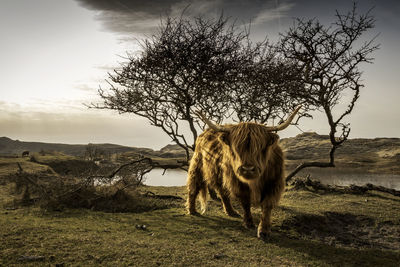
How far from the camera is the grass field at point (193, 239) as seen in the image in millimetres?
3426

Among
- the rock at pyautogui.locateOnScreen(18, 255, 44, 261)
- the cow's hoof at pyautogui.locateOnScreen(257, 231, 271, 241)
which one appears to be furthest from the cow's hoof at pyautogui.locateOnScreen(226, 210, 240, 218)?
the rock at pyautogui.locateOnScreen(18, 255, 44, 261)

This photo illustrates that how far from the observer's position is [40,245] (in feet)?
11.9

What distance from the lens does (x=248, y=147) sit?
422 cm

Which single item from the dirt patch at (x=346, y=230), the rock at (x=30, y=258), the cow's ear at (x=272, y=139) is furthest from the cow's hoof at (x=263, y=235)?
the rock at (x=30, y=258)

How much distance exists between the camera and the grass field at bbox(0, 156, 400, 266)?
11.2 feet

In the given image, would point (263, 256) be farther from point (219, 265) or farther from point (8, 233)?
point (8, 233)

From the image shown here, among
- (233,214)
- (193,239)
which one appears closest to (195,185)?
(233,214)

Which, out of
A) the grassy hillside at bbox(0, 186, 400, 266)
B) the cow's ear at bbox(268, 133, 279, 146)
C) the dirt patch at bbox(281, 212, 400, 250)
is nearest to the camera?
the grassy hillside at bbox(0, 186, 400, 266)

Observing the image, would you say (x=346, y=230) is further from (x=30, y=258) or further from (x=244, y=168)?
(x=30, y=258)

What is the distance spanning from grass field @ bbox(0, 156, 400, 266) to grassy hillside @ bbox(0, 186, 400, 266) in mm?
11

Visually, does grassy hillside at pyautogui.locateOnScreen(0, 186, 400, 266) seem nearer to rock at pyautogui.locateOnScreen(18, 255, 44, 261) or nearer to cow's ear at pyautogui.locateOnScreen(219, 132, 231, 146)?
rock at pyautogui.locateOnScreen(18, 255, 44, 261)

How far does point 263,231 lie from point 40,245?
132 inches

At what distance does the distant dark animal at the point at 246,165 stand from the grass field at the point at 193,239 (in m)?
0.51

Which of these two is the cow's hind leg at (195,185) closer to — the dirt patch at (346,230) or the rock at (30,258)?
the dirt patch at (346,230)
